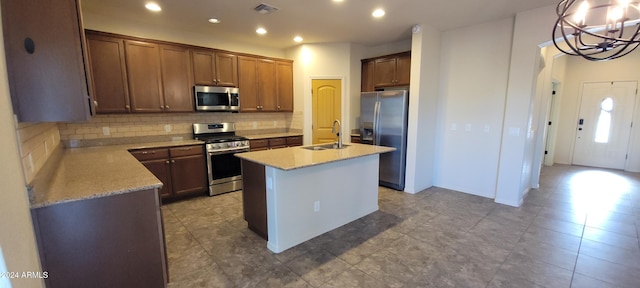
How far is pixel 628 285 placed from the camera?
210cm

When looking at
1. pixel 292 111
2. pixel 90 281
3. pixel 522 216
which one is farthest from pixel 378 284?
pixel 292 111

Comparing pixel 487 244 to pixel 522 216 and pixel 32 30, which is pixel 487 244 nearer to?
pixel 522 216

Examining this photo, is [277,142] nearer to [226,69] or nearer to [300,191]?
[226,69]

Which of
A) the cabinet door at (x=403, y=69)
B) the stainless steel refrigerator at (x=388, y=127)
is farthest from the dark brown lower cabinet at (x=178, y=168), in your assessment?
the cabinet door at (x=403, y=69)

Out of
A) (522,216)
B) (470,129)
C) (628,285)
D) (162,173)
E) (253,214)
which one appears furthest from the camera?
(470,129)

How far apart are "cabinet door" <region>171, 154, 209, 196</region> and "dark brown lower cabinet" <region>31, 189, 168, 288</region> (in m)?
2.25

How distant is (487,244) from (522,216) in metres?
1.15

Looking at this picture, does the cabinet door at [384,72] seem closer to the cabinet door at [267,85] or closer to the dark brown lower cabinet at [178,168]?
the cabinet door at [267,85]

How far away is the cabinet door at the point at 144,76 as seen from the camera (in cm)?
364

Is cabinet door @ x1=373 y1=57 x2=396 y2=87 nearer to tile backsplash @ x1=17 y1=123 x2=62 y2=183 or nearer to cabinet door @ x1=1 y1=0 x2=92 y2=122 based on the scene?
cabinet door @ x1=1 y1=0 x2=92 y2=122

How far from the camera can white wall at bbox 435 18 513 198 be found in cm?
389

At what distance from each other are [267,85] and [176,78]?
156 cm

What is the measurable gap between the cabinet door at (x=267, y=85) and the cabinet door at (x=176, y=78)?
4.02 ft

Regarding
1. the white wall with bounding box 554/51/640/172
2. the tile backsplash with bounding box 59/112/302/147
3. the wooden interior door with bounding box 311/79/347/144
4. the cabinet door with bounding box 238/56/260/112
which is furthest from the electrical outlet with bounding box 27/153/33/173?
the white wall with bounding box 554/51/640/172
